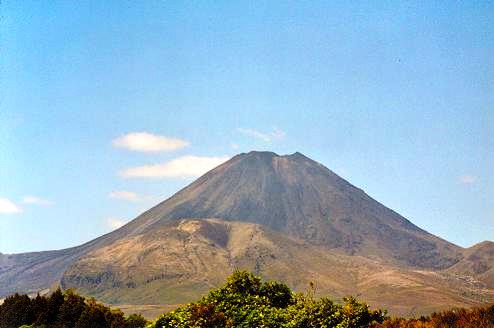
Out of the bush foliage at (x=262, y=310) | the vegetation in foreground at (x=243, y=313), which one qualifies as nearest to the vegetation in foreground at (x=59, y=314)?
the vegetation in foreground at (x=243, y=313)

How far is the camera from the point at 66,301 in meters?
33.5

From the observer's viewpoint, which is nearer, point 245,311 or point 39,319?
point 245,311

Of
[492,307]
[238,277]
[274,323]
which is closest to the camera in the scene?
[492,307]

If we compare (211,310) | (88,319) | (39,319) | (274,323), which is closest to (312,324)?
(274,323)

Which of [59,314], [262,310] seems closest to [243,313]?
[262,310]

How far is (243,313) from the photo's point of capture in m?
27.6

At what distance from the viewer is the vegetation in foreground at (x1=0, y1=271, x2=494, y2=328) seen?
70.3 feet

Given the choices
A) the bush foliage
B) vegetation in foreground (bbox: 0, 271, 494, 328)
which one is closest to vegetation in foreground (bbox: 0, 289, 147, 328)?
vegetation in foreground (bbox: 0, 271, 494, 328)

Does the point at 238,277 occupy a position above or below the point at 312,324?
above

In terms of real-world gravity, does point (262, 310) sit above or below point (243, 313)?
above

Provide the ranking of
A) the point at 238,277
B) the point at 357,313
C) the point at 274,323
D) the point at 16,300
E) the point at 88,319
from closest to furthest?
the point at 357,313, the point at 274,323, the point at 238,277, the point at 88,319, the point at 16,300

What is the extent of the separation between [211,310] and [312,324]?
451cm

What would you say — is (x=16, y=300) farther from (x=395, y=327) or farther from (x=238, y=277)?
(x=395, y=327)

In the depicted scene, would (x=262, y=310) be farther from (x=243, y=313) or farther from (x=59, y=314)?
(x=59, y=314)
